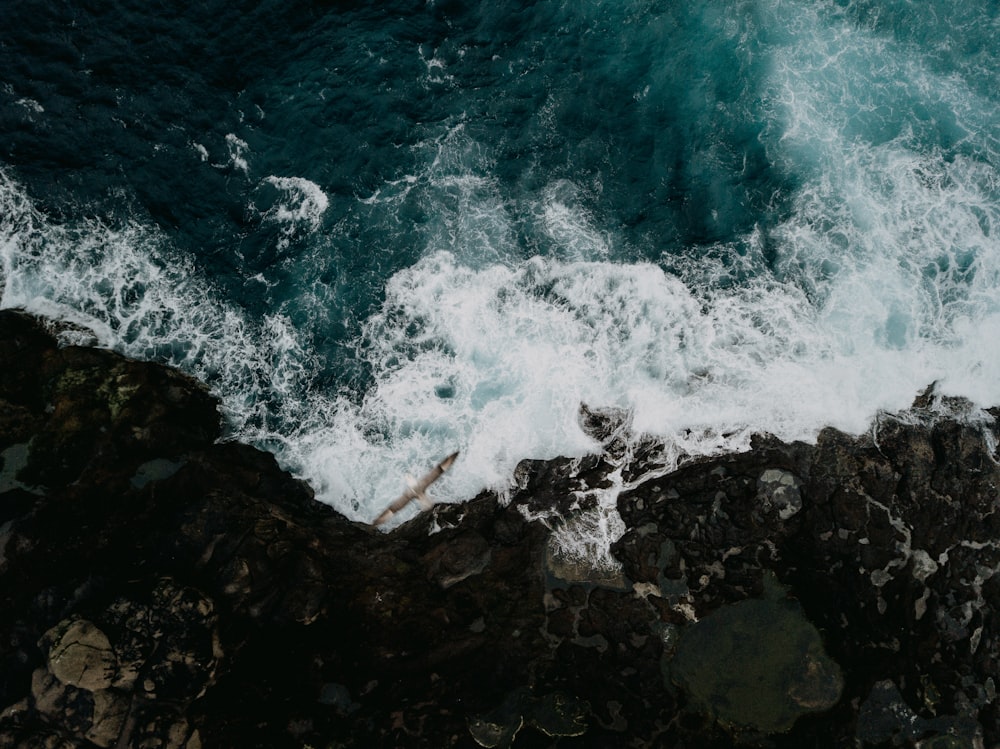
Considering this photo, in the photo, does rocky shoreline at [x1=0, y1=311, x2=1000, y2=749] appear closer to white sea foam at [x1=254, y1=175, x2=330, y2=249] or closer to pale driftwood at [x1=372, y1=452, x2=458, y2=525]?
pale driftwood at [x1=372, y1=452, x2=458, y2=525]

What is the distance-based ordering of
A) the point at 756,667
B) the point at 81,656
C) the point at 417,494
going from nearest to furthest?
the point at 81,656 → the point at 756,667 → the point at 417,494

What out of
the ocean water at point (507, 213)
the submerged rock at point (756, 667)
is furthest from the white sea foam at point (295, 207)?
the submerged rock at point (756, 667)

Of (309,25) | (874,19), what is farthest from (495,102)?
(874,19)

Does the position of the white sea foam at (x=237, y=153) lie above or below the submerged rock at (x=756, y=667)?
above

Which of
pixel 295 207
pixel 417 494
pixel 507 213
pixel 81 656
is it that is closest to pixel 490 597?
pixel 417 494

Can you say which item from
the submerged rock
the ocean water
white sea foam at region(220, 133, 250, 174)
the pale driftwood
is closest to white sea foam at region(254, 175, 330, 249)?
the ocean water

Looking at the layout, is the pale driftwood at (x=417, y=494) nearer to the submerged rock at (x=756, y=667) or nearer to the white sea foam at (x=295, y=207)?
the submerged rock at (x=756, y=667)

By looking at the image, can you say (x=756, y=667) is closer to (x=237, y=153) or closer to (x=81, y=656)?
(x=81, y=656)
